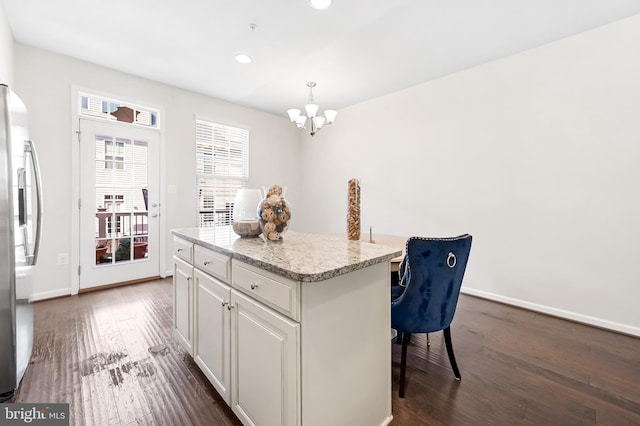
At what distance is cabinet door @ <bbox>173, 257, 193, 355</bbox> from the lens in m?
1.89

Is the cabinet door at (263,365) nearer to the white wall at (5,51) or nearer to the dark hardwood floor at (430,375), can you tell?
the dark hardwood floor at (430,375)

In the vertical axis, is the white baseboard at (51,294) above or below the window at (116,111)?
below

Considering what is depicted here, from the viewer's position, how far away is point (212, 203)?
4609 millimetres

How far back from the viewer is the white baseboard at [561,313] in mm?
2529

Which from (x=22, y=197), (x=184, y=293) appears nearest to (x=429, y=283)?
(x=184, y=293)

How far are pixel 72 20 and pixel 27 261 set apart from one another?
90.0 inches

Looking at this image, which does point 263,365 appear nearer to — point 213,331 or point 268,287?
point 268,287

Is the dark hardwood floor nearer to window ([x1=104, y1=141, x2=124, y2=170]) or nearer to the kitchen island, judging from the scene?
the kitchen island

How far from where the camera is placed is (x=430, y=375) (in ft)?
6.22

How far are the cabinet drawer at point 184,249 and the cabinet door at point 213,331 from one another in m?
0.14

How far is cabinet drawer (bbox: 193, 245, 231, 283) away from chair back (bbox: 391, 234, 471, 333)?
3.35 ft

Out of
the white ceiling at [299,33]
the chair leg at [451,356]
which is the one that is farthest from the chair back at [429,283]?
the white ceiling at [299,33]

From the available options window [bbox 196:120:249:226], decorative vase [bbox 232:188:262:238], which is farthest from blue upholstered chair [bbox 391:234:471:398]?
window [bbox 196:120:249:226]

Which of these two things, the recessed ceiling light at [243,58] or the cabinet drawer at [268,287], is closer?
the cabinet drawer at [268,287]
